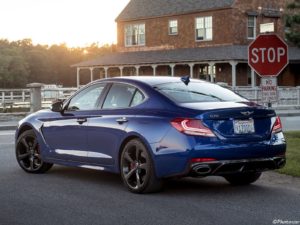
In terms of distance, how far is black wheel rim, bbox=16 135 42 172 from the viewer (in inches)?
435

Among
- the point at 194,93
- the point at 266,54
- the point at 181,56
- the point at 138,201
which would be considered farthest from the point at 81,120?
the point at 181,56

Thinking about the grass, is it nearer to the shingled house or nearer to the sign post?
the sign post

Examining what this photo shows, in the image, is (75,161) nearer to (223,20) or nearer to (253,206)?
(253,206)

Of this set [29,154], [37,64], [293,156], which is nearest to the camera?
[29,154]

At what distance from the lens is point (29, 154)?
11148 millimetres

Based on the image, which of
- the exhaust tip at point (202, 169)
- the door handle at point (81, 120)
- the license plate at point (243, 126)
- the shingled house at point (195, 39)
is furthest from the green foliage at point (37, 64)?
the exhaust tip at point (202, 169)

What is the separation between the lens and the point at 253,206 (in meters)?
8.02

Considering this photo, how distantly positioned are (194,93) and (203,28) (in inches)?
1448

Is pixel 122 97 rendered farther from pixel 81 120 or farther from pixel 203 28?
pixel 203 28

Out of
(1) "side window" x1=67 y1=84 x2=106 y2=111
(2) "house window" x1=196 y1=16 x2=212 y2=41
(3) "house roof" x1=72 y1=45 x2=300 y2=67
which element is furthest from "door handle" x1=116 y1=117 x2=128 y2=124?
(2) "house window" x1=196 y1=16 x2=212 y2=41

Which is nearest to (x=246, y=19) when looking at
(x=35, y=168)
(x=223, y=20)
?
(x=223, y=20)

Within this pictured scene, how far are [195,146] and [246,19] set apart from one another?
121ft

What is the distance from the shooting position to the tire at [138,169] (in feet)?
28.7

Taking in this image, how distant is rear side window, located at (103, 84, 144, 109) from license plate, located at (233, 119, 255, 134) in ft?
4.63
